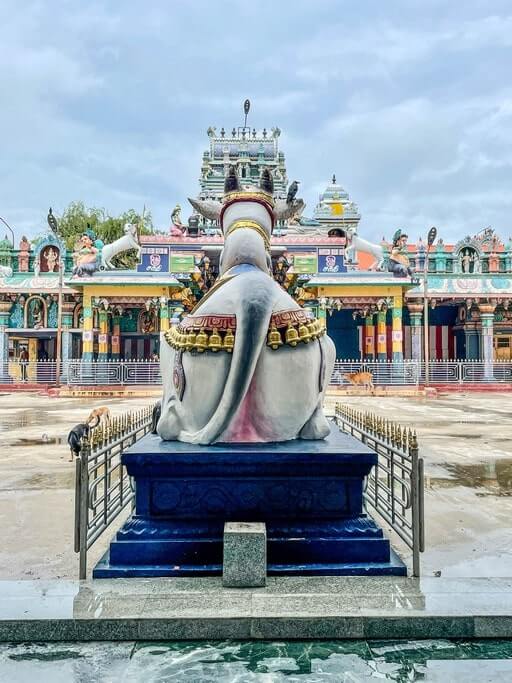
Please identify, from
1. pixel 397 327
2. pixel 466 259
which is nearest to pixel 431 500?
pixel 397 327

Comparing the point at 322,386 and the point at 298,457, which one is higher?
the point at 322,386

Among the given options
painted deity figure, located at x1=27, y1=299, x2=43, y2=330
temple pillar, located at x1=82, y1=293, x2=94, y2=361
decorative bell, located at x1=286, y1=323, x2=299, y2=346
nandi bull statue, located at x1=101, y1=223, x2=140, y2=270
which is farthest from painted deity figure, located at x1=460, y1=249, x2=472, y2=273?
decorative bell, located at x1=286, y1=323, x2=299, y2=346

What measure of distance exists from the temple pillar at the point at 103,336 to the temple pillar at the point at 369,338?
40.8ft

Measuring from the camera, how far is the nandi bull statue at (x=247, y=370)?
3.75 metres

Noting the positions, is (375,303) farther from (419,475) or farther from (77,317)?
(419,475)

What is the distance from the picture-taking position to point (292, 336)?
388 centimetres

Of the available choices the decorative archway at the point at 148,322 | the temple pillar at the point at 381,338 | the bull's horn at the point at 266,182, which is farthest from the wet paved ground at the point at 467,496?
the decorative archway at the point at 148,322

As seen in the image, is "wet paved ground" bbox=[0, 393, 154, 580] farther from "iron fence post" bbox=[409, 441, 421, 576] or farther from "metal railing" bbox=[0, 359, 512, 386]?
"metal railing" bbox=[0, 359, 512, 386]

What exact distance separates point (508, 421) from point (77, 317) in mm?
21981

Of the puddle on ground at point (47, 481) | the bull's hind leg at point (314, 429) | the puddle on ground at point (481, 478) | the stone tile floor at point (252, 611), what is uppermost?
the bull's hind leg at point (314, 429)

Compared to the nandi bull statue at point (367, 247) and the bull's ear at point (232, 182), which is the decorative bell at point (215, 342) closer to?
the bull's ear at point (232, 182)

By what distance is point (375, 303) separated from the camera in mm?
25969

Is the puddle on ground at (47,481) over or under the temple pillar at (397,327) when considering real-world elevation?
under

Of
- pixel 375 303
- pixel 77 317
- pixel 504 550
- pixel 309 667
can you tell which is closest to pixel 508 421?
pixel 504 550
